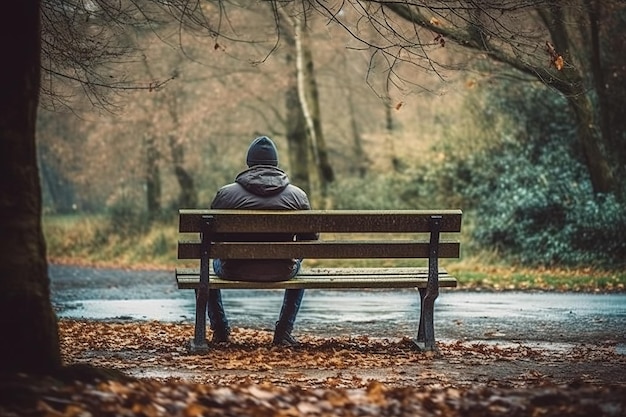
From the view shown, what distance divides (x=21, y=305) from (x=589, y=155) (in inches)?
704

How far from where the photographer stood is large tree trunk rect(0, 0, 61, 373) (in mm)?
5988

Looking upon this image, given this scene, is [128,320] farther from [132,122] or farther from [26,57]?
[132,122]

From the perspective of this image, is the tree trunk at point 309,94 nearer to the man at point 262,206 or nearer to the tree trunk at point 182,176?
the tree trunk at point 182,176

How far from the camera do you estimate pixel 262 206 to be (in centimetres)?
950

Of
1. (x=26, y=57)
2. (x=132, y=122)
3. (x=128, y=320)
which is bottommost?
(x=128, y=320)

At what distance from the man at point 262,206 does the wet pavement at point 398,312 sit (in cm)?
204

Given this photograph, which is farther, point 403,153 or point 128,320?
point 403,153

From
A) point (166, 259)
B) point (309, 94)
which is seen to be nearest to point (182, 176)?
point (166, 259)

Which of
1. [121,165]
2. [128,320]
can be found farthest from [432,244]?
[121,165]

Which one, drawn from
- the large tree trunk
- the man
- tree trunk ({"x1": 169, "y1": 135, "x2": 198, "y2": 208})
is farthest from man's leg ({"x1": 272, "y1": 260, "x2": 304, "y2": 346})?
tree trunk ({"x1": 169, "y1": 135, "x2": 198, "y2": 208})

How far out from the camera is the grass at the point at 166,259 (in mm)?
18672

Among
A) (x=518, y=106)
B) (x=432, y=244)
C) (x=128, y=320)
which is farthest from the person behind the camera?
(x=518, y=106)

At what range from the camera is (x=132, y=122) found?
3309cm

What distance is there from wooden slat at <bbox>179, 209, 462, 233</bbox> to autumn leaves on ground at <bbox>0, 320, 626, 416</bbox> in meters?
1.11
